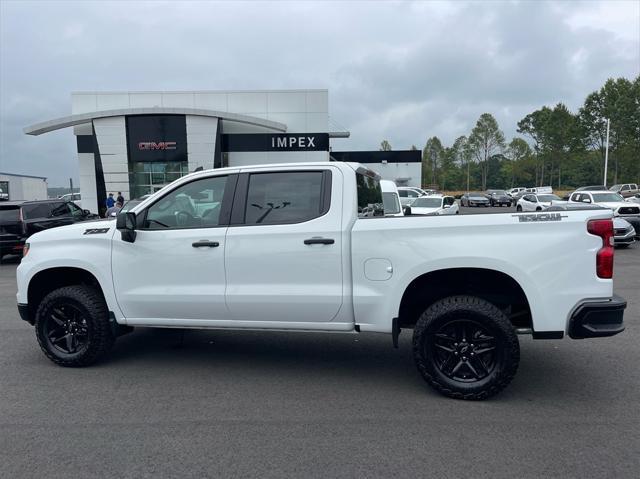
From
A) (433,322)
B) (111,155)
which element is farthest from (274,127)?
(433,322)

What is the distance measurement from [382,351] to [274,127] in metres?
26.3

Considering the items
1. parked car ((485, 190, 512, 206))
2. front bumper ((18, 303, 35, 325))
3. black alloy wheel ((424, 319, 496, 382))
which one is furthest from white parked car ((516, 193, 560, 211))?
front bumper ((18, 303, 35, 325))

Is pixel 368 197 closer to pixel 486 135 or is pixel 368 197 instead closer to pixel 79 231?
pixel 79 231

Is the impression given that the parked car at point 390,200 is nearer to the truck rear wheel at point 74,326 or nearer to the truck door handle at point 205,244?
the truck door handle at point 205,244

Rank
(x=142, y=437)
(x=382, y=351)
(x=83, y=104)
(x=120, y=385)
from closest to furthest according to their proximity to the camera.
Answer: (x=142, y=437) < (x=120, y=385) < (x=382, y=351) < (x=83, y=104)

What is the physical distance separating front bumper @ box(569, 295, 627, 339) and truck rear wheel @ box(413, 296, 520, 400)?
479mm

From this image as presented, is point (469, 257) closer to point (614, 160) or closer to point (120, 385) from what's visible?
point (120, 385)

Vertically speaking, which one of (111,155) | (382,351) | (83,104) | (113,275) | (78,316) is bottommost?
(382,351)

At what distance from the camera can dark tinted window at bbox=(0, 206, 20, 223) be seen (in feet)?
45.2

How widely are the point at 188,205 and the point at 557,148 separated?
7131cm

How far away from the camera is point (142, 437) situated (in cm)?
368

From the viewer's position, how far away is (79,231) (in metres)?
5.08

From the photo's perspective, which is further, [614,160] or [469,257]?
[614,160]

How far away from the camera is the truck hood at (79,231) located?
5.01 meters
